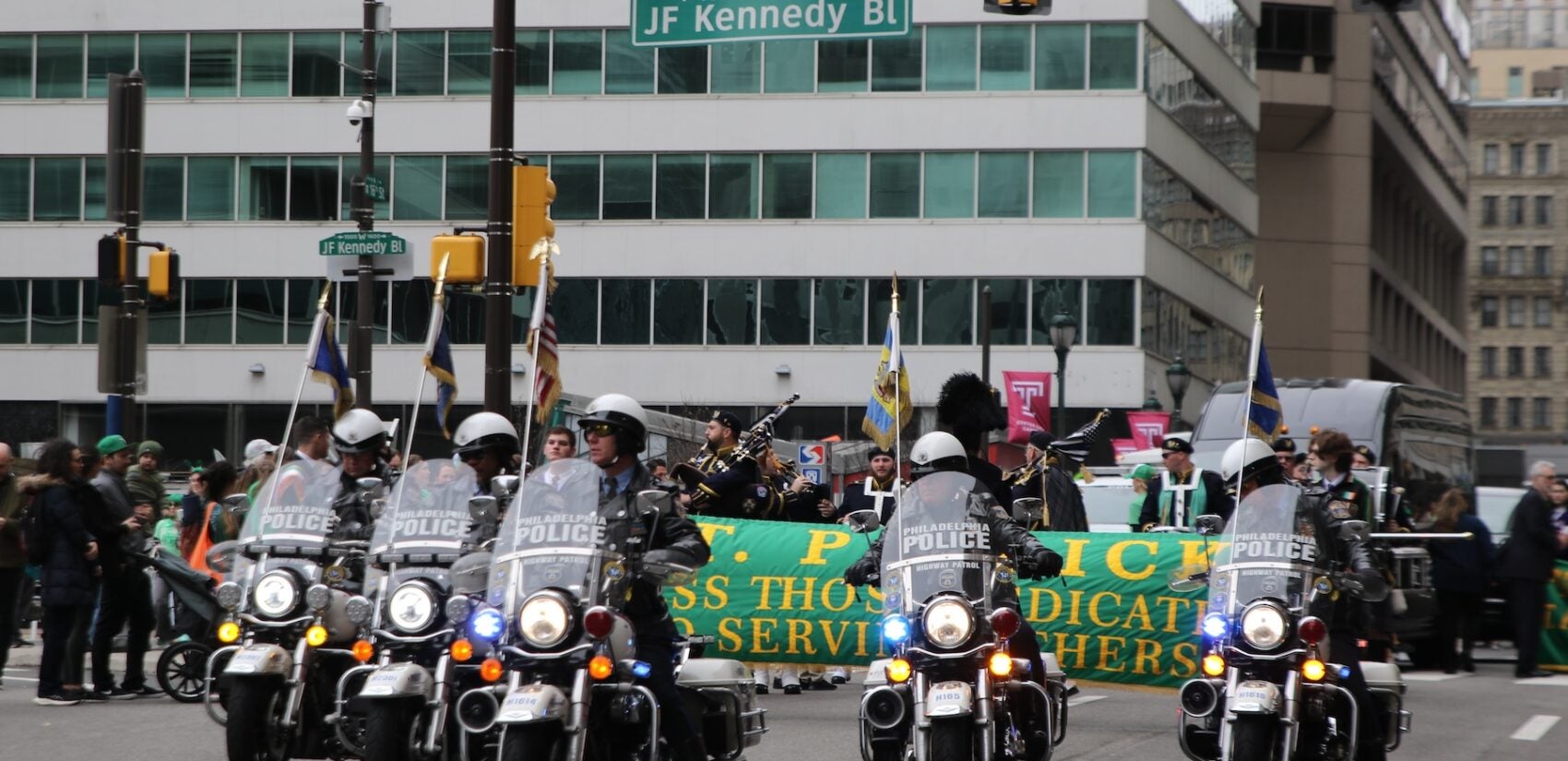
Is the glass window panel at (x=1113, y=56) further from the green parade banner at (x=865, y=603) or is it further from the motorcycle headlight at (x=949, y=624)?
the motorcycle headlight at (x=949, y=624)

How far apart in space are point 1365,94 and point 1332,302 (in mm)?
6507

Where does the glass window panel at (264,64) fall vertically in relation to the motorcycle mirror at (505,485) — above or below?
above

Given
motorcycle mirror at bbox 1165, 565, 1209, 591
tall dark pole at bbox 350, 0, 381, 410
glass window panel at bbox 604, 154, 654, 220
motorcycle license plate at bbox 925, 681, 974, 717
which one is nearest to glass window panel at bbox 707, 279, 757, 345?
glass window panel at bbox 604, 154, 654, 220

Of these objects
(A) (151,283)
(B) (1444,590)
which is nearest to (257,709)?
(A) (151,283)

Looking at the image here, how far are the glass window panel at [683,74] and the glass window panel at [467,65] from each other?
3280 millimetres

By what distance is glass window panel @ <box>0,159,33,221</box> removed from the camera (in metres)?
51.1

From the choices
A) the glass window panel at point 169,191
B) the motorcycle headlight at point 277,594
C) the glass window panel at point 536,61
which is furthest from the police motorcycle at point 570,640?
the glass window panel at point 169,191

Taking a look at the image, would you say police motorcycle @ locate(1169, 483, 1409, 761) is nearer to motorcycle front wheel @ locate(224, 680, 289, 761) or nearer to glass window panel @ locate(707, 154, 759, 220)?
motorcycle front wheel @ locate(224, 680, 289, 761)

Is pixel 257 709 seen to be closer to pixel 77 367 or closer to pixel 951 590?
pixel 951 590

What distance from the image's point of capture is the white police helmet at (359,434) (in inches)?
417

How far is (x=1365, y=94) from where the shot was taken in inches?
2736

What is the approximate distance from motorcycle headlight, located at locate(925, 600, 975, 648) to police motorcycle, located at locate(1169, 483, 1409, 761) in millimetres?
1191

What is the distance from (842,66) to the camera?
4822 cm

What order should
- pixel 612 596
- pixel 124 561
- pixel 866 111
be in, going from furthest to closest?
pixel 866 111, pixel 124 561, pixel 612 596
